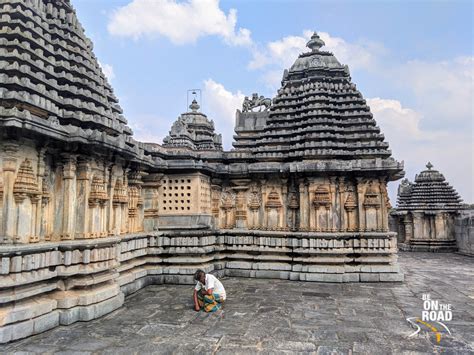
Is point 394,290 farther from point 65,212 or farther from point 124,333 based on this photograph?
point 65,212

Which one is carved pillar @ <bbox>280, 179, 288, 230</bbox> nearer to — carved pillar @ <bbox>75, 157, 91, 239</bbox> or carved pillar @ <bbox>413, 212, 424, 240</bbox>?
carved pillar @ <bbox>75, 157, 91, 239</bbox>

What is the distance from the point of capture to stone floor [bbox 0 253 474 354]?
5961mm

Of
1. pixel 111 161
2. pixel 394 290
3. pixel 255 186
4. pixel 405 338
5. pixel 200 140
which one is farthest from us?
pixel 200 140

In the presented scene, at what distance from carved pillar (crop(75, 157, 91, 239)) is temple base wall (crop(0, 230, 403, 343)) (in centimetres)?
45

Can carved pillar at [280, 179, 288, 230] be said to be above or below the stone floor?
above

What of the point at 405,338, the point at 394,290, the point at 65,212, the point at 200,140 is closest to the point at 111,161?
the point at 65,212

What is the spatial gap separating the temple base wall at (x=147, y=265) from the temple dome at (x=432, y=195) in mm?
13171

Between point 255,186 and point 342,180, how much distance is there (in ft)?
9.82

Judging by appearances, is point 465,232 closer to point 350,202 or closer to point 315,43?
point 350,202

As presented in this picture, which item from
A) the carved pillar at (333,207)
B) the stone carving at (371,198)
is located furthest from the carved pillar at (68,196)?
the stone carving at (371,198)

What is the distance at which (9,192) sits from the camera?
666 cm

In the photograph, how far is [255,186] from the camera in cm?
1311

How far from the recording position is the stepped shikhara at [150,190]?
6836 millimetres

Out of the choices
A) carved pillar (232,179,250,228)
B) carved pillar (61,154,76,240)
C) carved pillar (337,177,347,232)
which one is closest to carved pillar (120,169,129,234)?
carved pillar (61,154,76,240)
